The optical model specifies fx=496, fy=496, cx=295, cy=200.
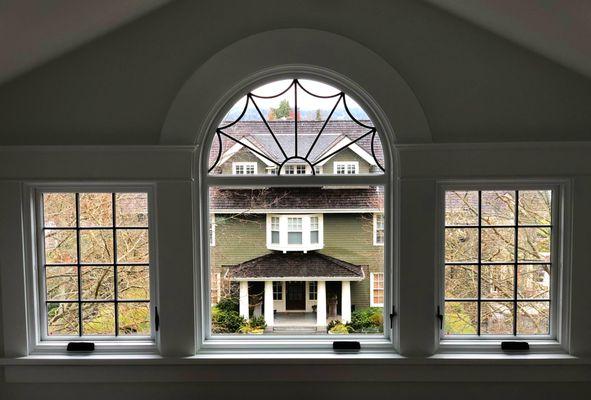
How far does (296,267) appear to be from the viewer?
9.09 feet

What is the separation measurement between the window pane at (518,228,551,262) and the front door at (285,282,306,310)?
4.01 feet

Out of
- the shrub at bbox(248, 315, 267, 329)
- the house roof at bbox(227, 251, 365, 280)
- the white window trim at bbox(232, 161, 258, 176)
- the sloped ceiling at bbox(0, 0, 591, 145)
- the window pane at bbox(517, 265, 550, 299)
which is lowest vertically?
the shrub at bbox(248, 315, 267, 329)

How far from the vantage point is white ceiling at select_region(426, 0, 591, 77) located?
1.92 m

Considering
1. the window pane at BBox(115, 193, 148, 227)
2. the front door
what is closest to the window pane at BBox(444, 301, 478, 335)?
the front door

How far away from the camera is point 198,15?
2572 millimetres

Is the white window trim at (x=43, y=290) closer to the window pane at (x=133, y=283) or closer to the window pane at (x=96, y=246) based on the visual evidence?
the window pane at (x=133, y=283)

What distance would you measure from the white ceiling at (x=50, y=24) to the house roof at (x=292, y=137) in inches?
29.6

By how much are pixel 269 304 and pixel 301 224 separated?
0.49 m

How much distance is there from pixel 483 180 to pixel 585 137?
562 mm

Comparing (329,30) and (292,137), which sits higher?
(329,30)

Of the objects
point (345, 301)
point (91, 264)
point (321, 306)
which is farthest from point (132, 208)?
point (345, 301)

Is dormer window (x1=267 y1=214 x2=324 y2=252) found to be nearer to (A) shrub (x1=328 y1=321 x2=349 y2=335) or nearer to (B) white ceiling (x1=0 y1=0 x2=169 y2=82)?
(A) shrub (x1=328 y1=321 x2=349 y2=335)

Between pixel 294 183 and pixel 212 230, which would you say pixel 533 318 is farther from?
pixel 212 230

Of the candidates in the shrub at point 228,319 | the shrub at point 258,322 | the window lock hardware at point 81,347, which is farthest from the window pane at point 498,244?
the window lock hardware at point 81,347
